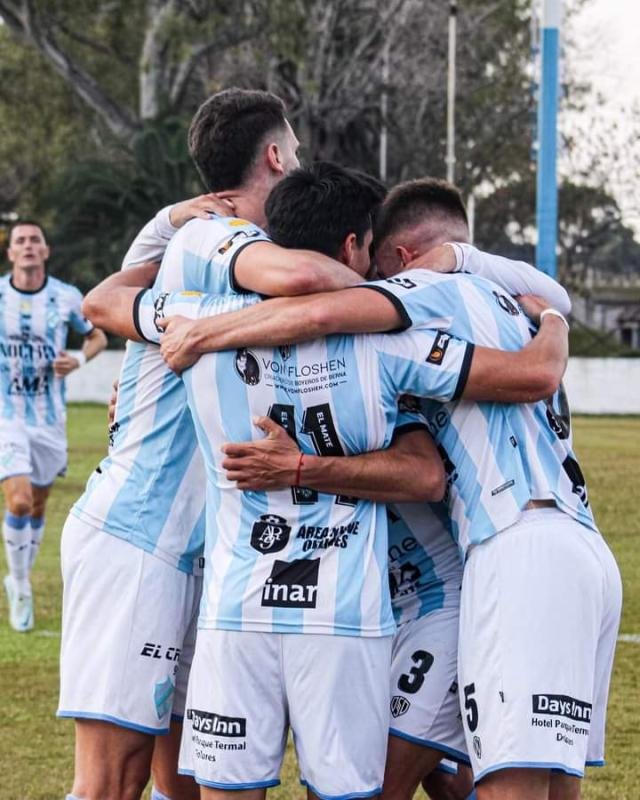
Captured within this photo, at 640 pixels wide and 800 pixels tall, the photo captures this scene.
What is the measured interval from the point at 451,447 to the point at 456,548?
506mm

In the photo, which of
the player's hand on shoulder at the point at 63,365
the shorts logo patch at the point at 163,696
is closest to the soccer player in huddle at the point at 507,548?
the shorts logo patch at the point at 163,696

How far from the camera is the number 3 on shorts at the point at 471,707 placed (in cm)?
395

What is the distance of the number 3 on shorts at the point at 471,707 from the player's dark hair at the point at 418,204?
1315 millimetres

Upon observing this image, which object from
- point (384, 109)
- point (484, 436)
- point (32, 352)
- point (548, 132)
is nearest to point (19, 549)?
point (32, 352)

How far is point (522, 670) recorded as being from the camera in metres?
3.86

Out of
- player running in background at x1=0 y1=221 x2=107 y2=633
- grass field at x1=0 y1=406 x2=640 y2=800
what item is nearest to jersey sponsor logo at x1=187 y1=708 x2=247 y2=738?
grass field at x1=0 y1=406 x2=640 y2=800

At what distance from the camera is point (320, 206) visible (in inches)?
151

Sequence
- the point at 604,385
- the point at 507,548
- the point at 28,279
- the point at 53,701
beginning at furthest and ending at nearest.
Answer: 1. the point at 604,385
2. the point at 28,279
3. the point at 53,701
4. the point at 507,548

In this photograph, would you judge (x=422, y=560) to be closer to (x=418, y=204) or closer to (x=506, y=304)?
(x=506, y=304)

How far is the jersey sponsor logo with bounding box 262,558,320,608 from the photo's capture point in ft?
12.5

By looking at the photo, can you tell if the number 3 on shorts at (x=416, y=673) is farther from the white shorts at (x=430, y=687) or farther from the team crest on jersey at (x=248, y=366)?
the team crest on jersey at (x=248, y=366)

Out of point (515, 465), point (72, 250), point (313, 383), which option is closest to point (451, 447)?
point (515, 465)

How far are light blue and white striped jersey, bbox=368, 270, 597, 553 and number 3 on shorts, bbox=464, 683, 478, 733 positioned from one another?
374 millimetres

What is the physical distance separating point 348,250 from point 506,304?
48cm
